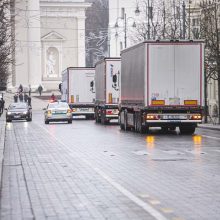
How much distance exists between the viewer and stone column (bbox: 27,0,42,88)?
113m

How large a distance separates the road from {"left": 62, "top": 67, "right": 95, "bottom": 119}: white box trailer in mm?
31328

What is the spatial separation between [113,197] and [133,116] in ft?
80.6

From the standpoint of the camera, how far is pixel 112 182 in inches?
675

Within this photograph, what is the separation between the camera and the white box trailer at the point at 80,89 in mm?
61344

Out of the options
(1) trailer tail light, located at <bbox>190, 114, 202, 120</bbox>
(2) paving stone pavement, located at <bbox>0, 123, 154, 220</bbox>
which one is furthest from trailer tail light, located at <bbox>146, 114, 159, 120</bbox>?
(2) paving stone pavement, located at <bbox>0, 123, 154, 220</bbox>

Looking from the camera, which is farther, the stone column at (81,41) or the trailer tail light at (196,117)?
the stone column at (81,41)

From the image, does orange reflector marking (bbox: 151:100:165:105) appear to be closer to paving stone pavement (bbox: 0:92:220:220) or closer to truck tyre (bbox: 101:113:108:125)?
paving stone pavement (bbox: 0:92:220:220)

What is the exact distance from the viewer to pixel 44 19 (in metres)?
124

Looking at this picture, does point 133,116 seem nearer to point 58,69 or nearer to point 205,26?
point 205,26

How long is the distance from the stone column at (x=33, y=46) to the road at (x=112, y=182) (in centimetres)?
8365

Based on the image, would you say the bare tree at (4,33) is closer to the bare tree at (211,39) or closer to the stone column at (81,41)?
the bare tree at (211,39)

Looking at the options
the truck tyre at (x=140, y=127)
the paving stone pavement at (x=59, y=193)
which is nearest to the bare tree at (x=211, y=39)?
the truck tyre at (x=140, y=127)

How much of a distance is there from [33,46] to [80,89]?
5250cm

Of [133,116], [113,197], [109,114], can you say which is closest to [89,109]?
[109,114]
